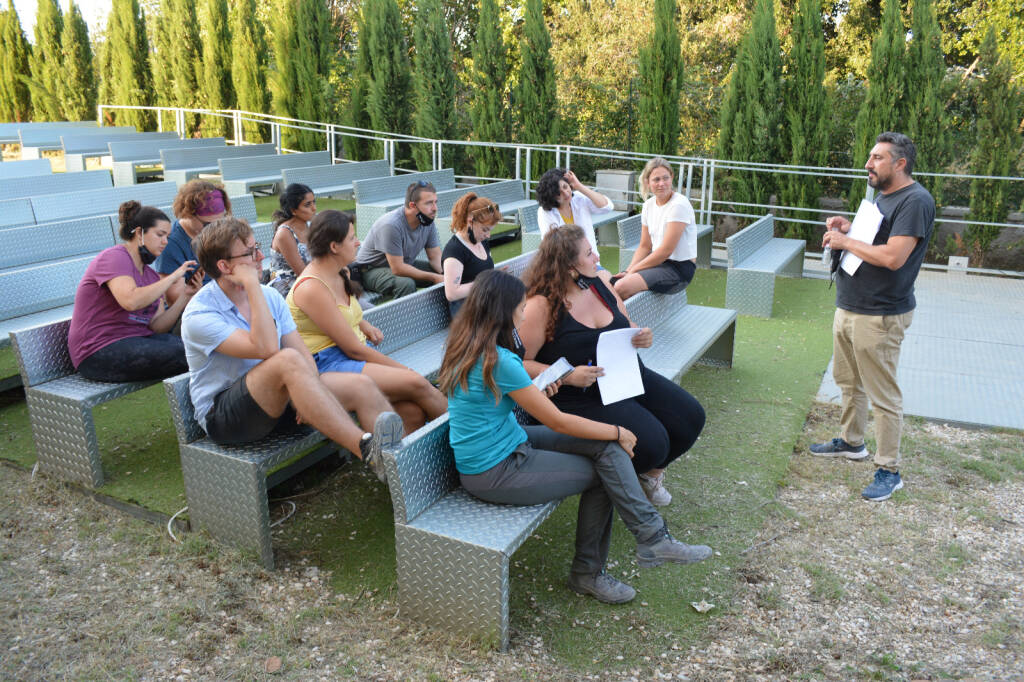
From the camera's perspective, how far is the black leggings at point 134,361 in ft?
13.6

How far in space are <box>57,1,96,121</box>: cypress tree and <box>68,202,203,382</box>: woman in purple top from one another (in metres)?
21.4

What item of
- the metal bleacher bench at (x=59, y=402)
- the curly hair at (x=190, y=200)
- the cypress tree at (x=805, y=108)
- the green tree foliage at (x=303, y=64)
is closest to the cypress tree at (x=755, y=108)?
the cypress tree at (x=805, y=108)

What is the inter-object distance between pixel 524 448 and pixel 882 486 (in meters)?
2.07

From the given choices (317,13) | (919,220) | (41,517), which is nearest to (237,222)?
(41,517)

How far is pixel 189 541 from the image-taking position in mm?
3602

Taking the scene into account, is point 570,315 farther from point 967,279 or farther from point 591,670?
point 967,279

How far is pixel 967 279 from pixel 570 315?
7466 millimetres

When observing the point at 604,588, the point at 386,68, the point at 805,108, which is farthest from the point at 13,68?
the point at 604,588

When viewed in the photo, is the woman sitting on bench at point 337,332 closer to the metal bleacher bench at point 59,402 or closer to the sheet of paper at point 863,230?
the metal bleacher bench at point 59,402

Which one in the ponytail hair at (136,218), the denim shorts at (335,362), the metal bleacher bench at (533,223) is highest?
the ponytail hair at (136,218)

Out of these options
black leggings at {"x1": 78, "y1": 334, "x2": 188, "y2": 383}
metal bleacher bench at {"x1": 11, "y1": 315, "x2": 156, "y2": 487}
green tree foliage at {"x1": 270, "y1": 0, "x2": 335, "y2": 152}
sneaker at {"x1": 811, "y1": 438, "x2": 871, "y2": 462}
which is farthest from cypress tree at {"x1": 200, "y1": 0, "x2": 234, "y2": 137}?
sneaker at {"x1": 811, "y1": 438, "x2": 871, "y2": 462}

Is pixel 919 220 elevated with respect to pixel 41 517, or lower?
elevated

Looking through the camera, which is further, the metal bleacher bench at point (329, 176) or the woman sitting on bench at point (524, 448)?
the metal bleacher bench at point (329, 176)

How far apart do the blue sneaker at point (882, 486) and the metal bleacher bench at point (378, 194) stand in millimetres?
6136
